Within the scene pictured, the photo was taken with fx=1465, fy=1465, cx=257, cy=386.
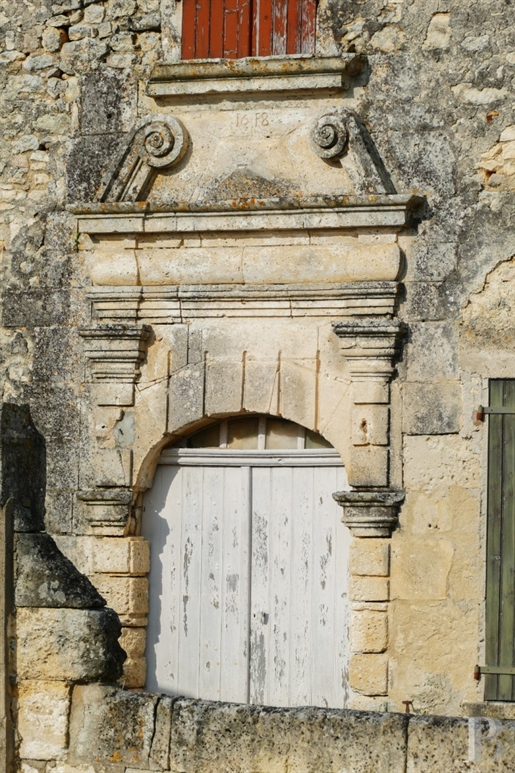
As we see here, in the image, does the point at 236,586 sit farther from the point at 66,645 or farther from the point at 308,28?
the point at 308,28

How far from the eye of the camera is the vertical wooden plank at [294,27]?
29.0 ft

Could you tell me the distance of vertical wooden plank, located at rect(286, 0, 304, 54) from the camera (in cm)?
885

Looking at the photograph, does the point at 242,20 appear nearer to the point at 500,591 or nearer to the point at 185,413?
the point at 185,413

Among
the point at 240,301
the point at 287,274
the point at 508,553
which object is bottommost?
the point at 508,553

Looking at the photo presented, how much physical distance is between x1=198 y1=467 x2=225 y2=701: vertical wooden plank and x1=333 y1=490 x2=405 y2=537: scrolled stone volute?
86 cm

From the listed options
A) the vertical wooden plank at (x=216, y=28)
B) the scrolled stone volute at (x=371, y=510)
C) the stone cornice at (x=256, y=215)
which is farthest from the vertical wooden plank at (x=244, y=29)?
the scrolled stone volute at (x=371, y=510)

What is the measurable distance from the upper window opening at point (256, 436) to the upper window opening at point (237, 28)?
2.24 meters

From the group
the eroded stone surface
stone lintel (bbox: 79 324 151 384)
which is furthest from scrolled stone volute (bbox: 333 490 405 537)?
the eroded stone surface

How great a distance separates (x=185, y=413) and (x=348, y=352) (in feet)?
3.53

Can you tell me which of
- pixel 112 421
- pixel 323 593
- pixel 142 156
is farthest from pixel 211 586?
pixel 142 156

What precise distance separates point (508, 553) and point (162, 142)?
3.21 meters

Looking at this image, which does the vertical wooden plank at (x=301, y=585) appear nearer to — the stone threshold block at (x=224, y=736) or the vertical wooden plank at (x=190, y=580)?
the vertical wooden plank at (x=190, y=580)

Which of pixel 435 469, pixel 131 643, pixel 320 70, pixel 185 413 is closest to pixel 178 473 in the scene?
pixel 185 413

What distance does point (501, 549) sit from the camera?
8328 millimetres
